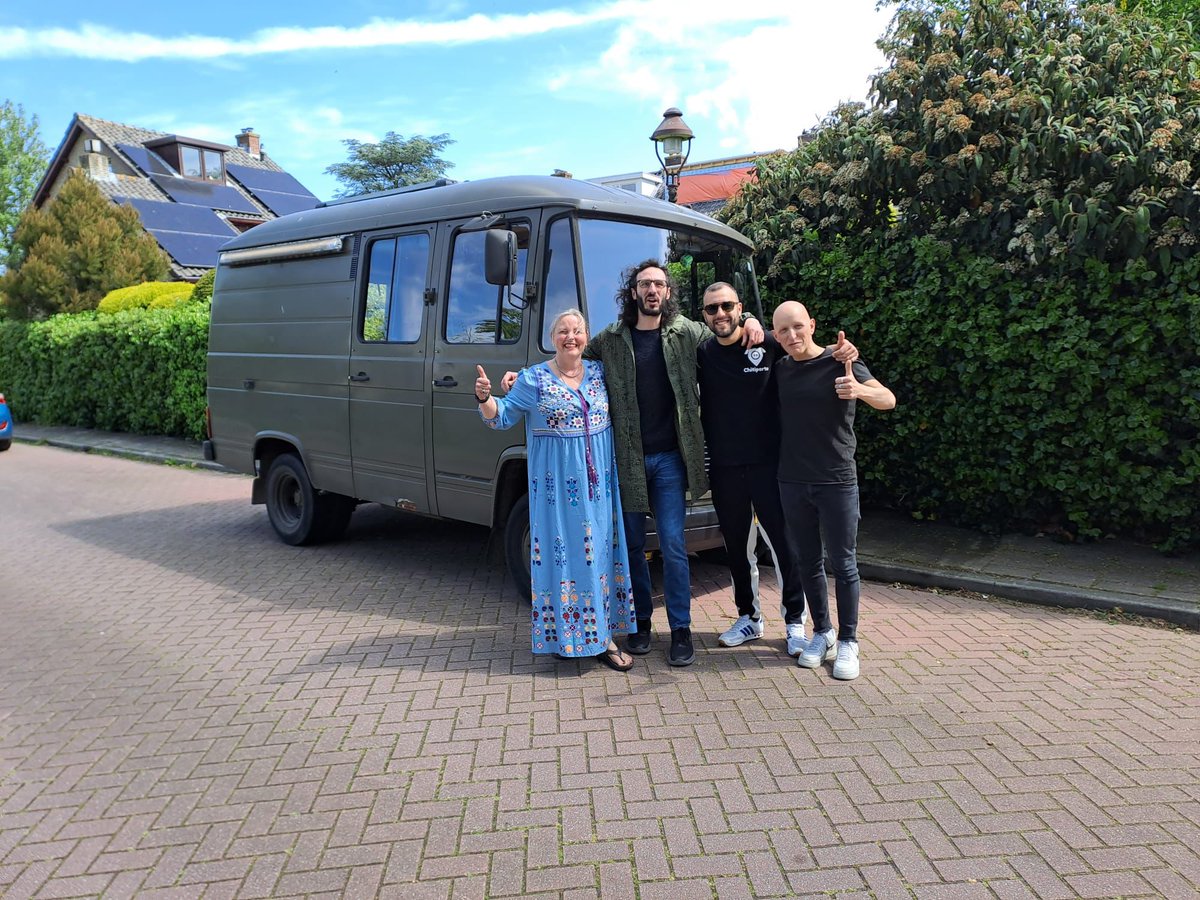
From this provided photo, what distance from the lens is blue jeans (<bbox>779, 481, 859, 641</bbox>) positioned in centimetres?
448

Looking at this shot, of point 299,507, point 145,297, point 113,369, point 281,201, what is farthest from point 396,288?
point 281,201

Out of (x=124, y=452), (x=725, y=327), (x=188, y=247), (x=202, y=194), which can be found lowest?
(x=124, y=452)

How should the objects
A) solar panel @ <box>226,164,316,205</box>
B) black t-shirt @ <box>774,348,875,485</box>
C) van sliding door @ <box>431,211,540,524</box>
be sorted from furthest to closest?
solar panel @ <box>226,164,316,205</box> → van sliding door @ <box>431,211,540,524</box> → black t-shirt @ <box>774,348,875,485</box>

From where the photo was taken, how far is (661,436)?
471 cm

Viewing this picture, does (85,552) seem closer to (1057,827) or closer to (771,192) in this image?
(771,192)

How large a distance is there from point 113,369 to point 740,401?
15310 millimetres

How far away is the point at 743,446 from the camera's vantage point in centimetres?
470

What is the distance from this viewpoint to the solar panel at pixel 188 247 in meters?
26.9

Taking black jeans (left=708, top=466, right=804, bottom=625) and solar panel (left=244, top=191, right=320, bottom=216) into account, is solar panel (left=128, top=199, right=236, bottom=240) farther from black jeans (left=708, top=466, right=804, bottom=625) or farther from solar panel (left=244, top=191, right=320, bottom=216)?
A: black jeans (left=708, top=466, right=804, bottom=625)

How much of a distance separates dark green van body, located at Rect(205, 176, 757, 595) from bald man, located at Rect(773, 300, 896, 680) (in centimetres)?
90

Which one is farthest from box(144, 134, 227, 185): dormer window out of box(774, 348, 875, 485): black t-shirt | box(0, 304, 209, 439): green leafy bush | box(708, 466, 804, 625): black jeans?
box(774, 348, 875, 485): black t-shirt

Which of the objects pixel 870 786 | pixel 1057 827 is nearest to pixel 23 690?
pixel 870 786

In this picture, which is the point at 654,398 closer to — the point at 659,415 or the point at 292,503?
the point at 659,415

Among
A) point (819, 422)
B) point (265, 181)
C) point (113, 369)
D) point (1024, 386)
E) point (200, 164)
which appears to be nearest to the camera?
point (819, 422)
